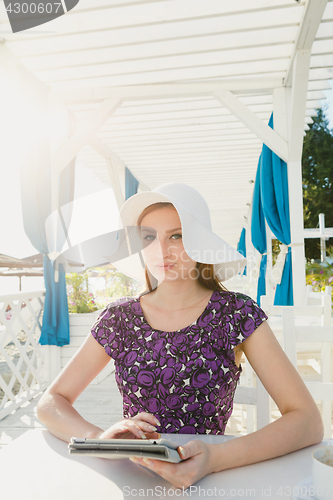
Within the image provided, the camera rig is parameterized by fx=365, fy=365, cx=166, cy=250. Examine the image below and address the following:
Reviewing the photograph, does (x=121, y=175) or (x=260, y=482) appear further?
(x=121, y=175)

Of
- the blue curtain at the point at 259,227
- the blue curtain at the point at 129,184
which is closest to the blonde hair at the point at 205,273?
the blue curtain at the point at 259,227

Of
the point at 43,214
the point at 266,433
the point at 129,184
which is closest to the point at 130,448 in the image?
the point at 266,433

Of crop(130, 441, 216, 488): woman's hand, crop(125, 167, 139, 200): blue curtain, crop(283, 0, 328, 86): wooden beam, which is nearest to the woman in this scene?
crop(130, 441, 216, 488): woman's hand

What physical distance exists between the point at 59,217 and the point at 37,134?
881 mm

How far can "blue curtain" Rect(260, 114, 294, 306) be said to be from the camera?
3709mm

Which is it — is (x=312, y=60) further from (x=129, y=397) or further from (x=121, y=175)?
(x=121, y=175)

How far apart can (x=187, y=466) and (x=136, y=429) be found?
0.15 metres

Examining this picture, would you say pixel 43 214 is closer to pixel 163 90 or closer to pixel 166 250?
pixel 163 90

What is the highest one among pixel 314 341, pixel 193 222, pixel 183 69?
pixel 183 69

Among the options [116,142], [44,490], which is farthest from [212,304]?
[116,142]

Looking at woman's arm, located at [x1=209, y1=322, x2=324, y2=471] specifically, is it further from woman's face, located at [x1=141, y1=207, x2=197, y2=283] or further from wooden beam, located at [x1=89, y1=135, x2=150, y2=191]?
wooden beam, located at [x1=89, y1=135, x2=150, y2=191]

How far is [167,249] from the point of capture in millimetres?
1156

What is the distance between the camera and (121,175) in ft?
21.7

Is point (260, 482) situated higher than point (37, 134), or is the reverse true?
point (37, 134)
